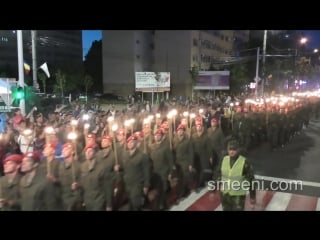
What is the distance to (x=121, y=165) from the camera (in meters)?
7.66

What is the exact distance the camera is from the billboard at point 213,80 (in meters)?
50.7

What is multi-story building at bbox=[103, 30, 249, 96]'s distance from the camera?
6200 cm

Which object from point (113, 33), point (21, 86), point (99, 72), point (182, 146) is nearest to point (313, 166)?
point (182, 146)

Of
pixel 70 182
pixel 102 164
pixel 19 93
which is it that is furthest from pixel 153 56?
pixel 70 182

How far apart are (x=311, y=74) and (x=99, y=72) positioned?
124 ft

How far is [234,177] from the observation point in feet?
21.1

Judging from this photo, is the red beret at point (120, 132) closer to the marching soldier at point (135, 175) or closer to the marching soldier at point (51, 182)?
the marching soldier at point (135, 175)

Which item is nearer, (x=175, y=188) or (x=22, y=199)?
(x=22, y=199)

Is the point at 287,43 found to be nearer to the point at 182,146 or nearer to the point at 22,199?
the point at 182,146

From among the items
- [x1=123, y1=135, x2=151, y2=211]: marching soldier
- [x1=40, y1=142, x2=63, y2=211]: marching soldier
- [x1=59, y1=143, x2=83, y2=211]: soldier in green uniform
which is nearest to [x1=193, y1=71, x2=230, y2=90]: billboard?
[x1=123, y1=135, x2=151, y2=211]: marching soldier

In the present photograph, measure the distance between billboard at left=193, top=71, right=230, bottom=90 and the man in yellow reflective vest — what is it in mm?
44598

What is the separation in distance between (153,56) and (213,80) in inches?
689

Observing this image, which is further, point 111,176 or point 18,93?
point 18,93

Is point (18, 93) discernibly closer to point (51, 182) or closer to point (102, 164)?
point (102, 164)
